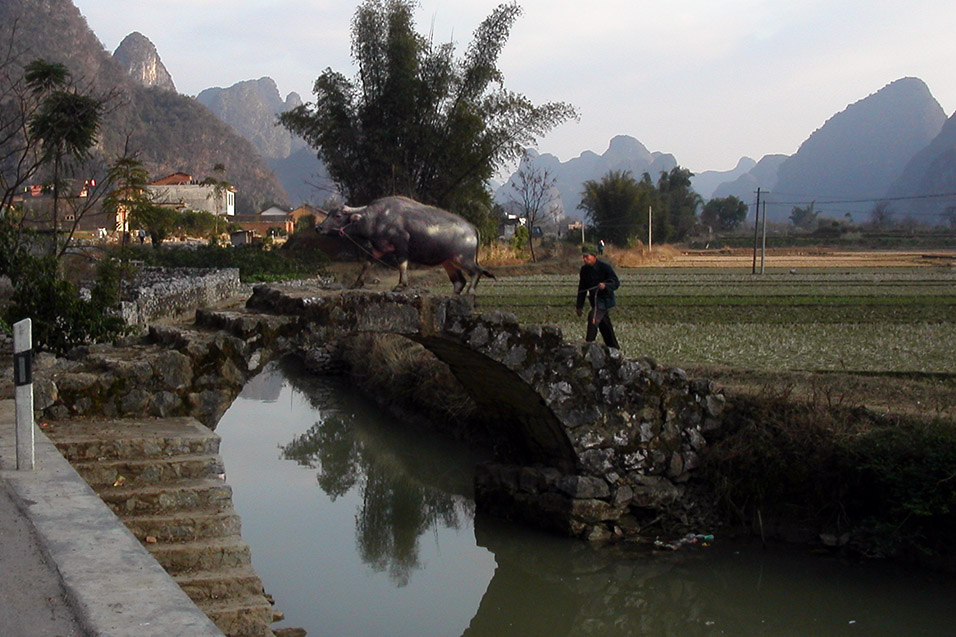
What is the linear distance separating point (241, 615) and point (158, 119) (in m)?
129

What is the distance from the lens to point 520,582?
1012 cm

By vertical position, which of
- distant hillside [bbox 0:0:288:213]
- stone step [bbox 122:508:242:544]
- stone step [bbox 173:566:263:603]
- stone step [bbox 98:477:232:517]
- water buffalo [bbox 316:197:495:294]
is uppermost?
distant hillside [bbox 0:0:288:213]

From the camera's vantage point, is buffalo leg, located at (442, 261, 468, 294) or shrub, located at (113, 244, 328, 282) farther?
shrub, located at (113, 244, 328, 282)

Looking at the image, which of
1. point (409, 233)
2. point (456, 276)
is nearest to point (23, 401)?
point (409, 233)

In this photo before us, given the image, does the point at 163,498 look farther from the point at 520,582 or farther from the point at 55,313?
the point at 55,313

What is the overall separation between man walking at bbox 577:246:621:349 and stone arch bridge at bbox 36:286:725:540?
190 cm

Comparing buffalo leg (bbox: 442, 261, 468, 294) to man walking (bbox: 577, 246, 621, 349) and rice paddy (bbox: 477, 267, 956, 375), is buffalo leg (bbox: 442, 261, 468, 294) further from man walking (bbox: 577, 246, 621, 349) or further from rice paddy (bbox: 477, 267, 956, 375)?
rice paddy (bbox: 477, 267, 956, 375)

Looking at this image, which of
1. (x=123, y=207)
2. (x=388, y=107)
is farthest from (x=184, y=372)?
(x=388, y=107)

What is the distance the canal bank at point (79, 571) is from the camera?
3760 mm

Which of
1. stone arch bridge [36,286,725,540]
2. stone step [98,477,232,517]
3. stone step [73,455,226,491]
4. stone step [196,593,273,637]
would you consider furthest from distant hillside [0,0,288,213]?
stone step [196,593,273,637]

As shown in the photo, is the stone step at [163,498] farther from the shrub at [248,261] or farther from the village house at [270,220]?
the village house at [270,220]

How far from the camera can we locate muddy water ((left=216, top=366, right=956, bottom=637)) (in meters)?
9.07

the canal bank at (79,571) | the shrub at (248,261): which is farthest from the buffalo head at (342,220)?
the shrub at (248,261)

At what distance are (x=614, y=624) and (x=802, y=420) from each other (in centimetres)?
295
